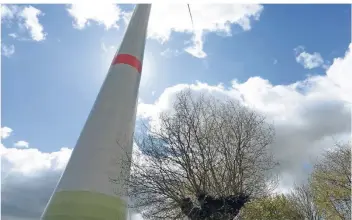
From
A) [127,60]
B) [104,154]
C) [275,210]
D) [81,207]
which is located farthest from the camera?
[275,210]

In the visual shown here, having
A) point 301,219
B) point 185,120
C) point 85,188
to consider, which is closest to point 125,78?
point 185,120

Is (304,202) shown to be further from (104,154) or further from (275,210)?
(104,154)

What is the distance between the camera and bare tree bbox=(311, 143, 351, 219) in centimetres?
2264

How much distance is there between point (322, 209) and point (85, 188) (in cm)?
1755

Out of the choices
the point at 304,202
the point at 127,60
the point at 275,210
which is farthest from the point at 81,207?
the point at 304,202

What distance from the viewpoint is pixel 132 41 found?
65.5 ft

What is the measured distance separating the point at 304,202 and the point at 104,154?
22.3 metres

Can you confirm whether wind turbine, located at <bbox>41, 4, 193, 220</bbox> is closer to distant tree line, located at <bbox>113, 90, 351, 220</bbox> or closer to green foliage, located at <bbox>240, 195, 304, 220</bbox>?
distant tree line, located at <bbox>113, 90, 351, 220</bbox>

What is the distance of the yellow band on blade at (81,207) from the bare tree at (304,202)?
20989mm

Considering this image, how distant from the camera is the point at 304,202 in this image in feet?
102

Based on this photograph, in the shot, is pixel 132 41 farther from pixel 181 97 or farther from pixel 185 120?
pixel 185 120

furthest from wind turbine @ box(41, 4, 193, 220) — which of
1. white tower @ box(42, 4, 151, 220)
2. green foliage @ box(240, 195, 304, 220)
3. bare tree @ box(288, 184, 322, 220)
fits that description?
bare tree @ box(288, 184, 322, 220)

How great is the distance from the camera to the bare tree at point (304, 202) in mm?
30375

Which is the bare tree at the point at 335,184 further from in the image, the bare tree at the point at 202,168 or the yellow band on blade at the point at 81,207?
the yellow band on blade at the point at 81,207
